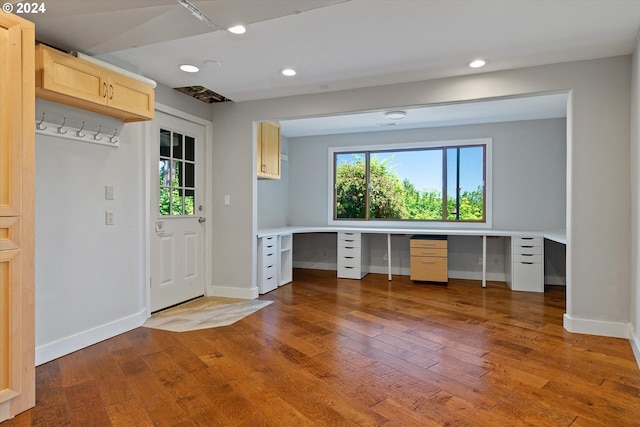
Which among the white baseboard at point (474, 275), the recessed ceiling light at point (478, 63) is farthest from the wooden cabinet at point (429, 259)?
the recessed ceiling light at point (478, 63)

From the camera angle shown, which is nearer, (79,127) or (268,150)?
(79,127)

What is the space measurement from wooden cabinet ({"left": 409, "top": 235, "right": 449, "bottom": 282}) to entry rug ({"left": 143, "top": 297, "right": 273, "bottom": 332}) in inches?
87.8

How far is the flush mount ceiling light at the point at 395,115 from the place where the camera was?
482 centimetres

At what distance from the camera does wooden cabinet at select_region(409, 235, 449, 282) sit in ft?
17.2

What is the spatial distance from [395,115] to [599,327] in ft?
10.2

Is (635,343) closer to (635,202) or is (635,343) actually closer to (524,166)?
(635,202)

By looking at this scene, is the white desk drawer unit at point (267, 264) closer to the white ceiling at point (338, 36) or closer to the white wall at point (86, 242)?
the white wall at point (86, 242)

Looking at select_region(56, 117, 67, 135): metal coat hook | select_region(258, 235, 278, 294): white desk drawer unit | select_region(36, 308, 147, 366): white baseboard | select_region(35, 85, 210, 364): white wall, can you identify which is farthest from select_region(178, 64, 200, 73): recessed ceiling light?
select_region(36, 308, 147, 366): white baseboard

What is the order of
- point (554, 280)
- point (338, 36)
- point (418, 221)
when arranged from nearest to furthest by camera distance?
1. point (338, 36)
2. point (554, 280)
3. point (418, 221)

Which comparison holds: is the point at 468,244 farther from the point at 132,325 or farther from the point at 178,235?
the point at 132,325

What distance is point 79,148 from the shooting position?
9.48 ft

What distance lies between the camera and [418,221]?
6004 millimetres

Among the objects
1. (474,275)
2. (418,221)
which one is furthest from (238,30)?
(474,275)

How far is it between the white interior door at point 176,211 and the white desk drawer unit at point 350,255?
2098 mm
